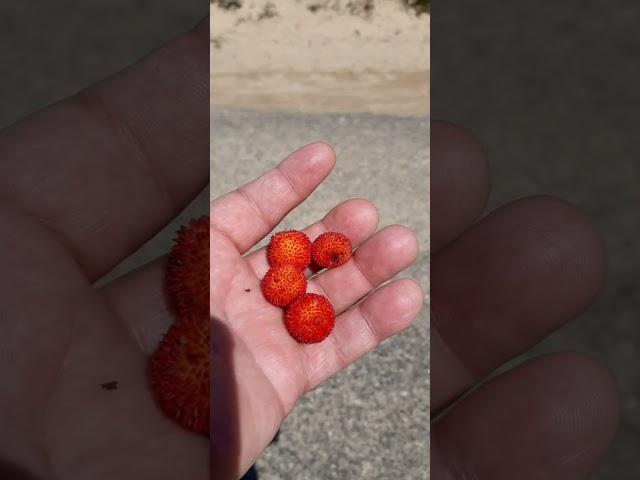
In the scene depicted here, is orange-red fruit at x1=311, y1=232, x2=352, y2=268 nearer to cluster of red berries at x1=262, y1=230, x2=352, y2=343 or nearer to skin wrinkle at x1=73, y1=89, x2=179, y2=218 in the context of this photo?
cluster of red berries at x1=262, y1=230, x2=352, y2=343

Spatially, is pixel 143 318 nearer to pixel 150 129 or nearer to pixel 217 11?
pixel 150 129

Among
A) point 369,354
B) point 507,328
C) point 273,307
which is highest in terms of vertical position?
point 273,307

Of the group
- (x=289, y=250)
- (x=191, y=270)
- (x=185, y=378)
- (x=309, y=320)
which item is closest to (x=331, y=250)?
(x=289, y=250)

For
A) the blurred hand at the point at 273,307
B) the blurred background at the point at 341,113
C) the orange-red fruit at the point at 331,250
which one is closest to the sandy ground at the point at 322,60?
the blurred background at the point at 341,113

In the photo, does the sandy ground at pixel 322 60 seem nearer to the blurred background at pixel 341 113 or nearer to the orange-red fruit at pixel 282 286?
the blurred background at pixel 341 113

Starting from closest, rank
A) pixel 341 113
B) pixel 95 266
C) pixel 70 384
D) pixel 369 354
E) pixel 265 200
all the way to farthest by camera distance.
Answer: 1. pixel 70 384
2. pixel 95 266
3. pixel 265 200
4. pixel 369 354
5. pixel 341 113

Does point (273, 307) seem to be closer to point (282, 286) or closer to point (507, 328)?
point (282, 286)
